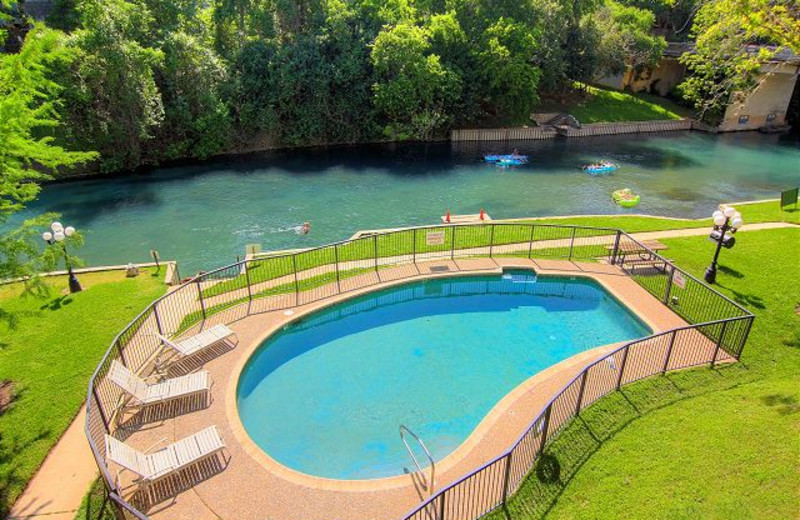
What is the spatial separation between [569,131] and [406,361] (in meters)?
39.9

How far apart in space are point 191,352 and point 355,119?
33659 millimetres

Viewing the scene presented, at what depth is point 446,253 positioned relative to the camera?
20.8 meters

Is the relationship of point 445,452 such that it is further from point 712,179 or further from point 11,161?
point 712,179

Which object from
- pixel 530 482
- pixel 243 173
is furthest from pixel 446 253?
pixel 243 173

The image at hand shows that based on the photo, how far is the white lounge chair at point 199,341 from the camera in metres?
13.9

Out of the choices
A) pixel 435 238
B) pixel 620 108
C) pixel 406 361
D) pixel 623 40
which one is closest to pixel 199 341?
pixel 406 361

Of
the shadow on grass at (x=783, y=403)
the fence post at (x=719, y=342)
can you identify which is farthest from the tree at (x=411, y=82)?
the shadow on grass at (x=783, y=403)

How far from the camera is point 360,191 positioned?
33.4 meters

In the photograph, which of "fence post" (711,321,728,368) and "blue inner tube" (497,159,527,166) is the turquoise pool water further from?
"blue inner tube" (497,159,527,166)

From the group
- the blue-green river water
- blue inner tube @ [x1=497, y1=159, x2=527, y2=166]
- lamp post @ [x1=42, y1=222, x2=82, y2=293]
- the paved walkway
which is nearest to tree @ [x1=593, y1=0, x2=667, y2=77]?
the blue-green river water

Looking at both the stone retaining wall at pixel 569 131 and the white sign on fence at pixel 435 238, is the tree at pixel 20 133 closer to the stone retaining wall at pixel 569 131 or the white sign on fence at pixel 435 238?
the white sign on fence at pixel 435 238

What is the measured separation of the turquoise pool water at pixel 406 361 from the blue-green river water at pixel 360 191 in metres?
9.62

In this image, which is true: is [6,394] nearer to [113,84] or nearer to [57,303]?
[57,303]

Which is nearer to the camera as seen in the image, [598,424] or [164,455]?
[164,455]
